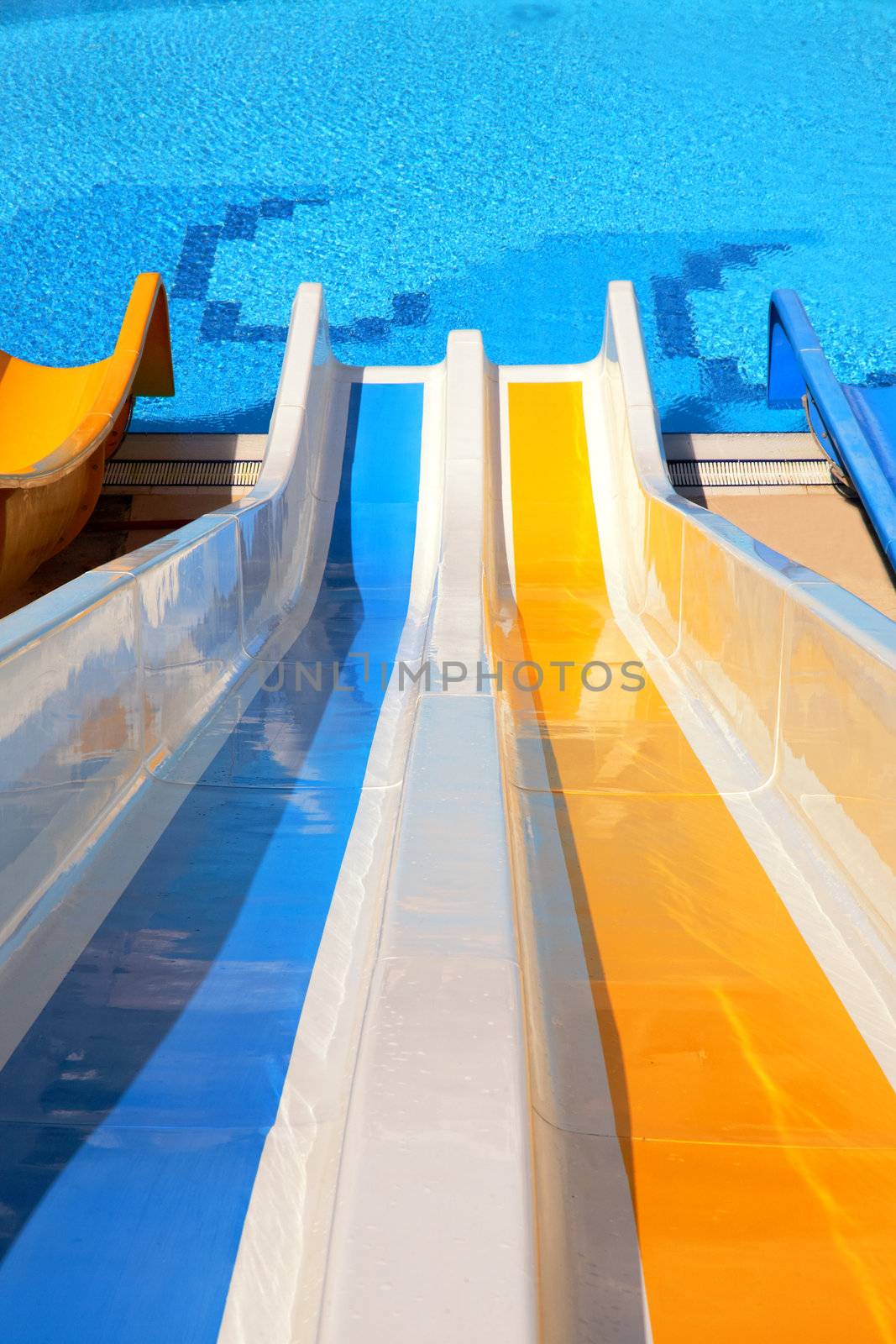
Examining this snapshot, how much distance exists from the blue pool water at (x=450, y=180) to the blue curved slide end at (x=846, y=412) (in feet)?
2.42

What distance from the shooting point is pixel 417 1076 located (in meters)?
1.08

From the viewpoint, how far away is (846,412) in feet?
16.2

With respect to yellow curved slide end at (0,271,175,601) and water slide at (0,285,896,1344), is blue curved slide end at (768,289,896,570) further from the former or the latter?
yellow curved slide end at (0,271,175,601)

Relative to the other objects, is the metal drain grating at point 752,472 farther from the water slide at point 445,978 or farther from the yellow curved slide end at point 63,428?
the yellow curved slide end at point 63,428

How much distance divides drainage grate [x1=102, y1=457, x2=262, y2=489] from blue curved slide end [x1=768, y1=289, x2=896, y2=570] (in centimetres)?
313

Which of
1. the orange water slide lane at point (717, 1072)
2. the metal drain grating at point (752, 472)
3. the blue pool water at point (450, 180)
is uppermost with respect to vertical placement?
the blue pool water at point (450, 180)

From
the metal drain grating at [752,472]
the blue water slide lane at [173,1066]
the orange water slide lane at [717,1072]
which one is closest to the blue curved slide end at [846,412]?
the metal drain grating at [752,472]

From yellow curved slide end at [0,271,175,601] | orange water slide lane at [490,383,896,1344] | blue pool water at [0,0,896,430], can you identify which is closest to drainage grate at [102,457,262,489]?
yellow curved slide end at [0,271,175,601]

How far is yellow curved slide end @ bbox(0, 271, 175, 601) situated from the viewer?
4.31 m

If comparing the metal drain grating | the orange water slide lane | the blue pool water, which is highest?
the blue pool water

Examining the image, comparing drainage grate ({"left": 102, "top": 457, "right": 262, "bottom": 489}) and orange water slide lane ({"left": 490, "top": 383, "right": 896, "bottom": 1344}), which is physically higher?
drainage grate ({"left": 102, "top": 457, "right": 262, "bottom": 489})

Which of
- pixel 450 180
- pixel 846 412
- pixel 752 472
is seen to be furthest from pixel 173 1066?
pixel 450 180

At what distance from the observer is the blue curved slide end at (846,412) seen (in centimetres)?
454

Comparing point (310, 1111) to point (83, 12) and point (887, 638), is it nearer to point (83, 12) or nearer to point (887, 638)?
point (887, 638)
